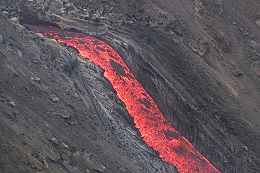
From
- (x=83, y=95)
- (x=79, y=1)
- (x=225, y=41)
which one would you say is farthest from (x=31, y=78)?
(x=225, y=41)

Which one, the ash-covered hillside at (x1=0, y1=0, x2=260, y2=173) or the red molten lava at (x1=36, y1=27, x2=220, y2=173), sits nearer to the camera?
the ash-covered hillside at (x1=0, y1=0, x2=260, y2=173)

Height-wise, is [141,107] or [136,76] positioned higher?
[136,76]

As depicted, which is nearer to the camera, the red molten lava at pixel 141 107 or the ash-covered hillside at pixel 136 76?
the ash-covered hillside at pixel 136 76

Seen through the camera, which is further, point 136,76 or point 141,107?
point 136,76

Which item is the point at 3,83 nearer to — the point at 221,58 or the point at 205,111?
the point at 205,111
